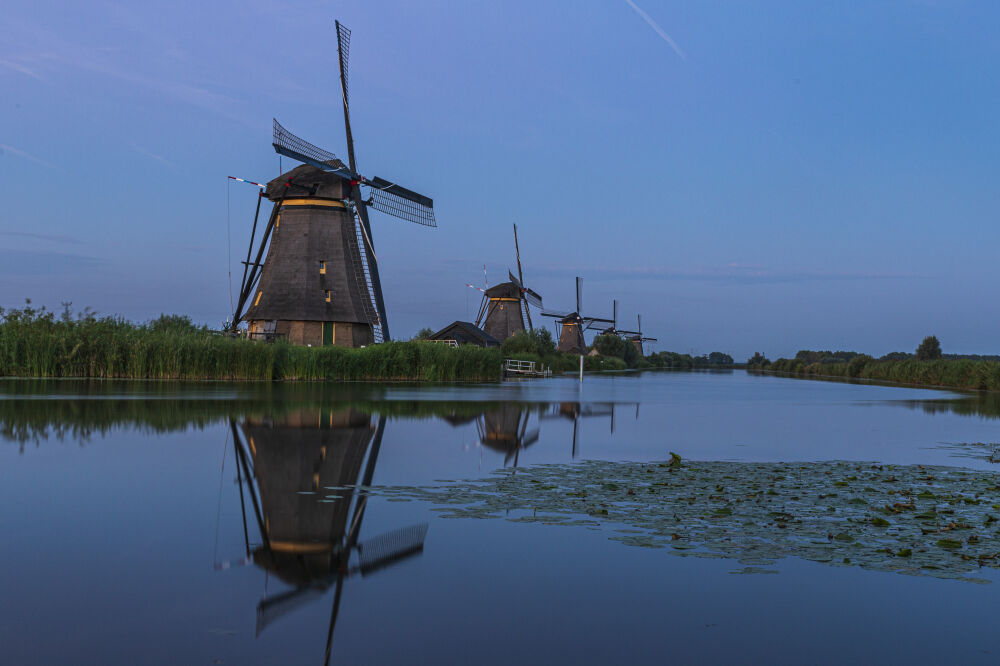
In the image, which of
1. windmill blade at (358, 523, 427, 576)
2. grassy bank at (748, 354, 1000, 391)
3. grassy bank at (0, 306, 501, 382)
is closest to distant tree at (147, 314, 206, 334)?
grassy bank at (0, 306, 501, 382)

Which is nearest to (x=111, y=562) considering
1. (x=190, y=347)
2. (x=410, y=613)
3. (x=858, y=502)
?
(x=410, y=613)

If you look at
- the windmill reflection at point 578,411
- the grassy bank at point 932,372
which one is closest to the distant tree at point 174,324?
the windmill reflection at point 578,411

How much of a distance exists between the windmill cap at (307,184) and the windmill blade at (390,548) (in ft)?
97.1

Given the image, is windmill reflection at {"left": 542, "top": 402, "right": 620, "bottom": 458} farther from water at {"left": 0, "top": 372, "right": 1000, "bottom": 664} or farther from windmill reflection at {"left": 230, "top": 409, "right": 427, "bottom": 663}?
water at {"left": 0, "top": 372, "right": 1000, "bottom": 664}

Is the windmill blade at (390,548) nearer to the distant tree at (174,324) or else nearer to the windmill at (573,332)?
the distant tree at (174,324)

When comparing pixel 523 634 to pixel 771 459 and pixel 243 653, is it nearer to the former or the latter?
pixel 243 653

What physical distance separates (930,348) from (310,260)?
182 ft

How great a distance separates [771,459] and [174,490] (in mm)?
7246

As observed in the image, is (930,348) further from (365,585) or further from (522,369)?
(365,585)

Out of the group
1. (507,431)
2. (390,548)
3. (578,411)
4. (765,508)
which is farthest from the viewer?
(578,411)

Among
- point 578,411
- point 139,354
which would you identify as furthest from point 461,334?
point 578,411

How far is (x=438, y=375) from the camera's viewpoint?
104 feet

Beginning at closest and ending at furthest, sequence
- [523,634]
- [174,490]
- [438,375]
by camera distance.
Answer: [523,634], [174,490], [438,375]

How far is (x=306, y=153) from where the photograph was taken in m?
33.1
